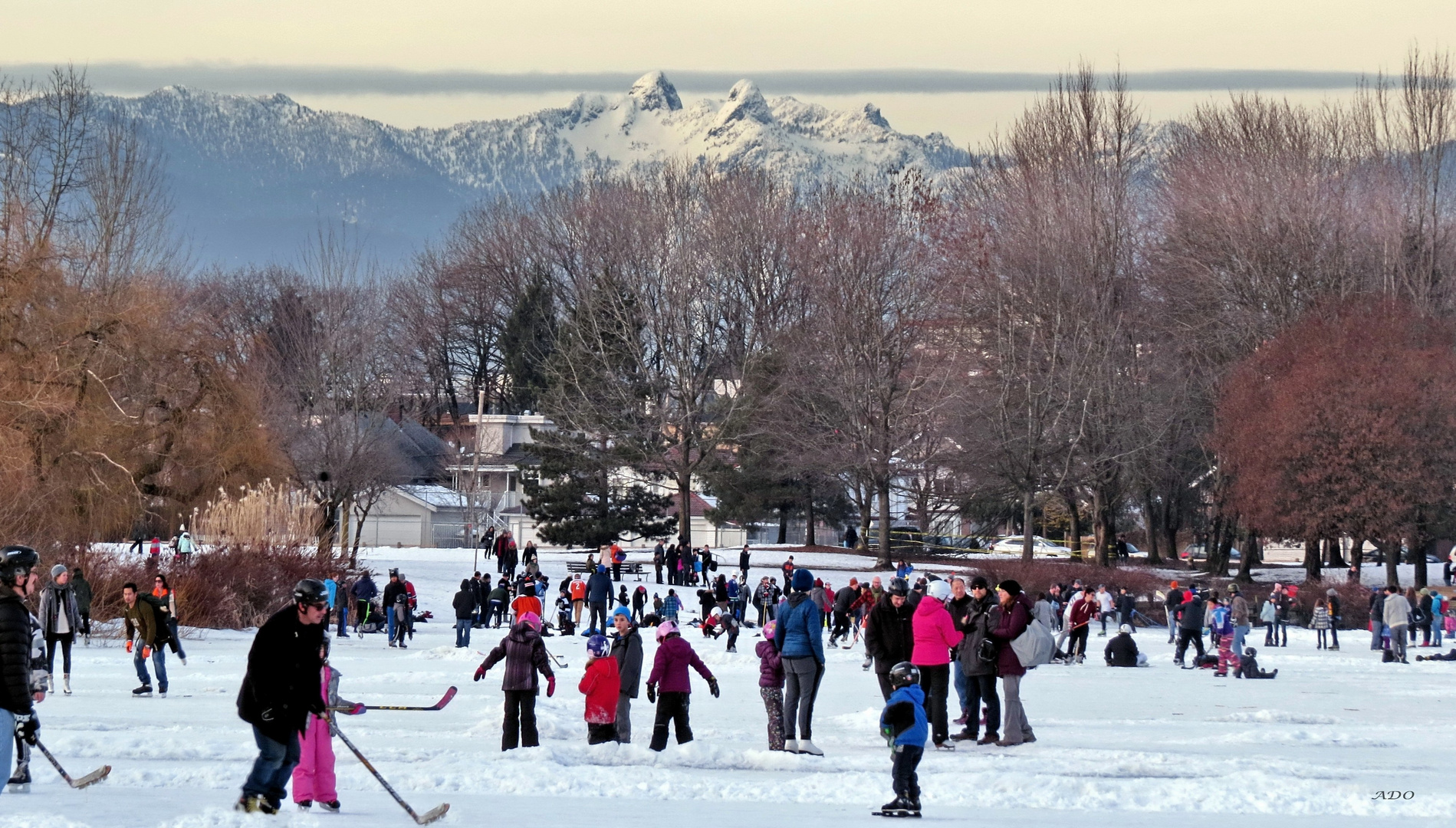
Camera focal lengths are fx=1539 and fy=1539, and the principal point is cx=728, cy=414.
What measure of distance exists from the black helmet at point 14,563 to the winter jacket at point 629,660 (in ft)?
17.0

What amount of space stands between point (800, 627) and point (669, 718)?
1.35m

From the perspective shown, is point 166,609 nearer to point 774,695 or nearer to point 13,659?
point 774,695

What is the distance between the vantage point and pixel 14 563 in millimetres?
8797

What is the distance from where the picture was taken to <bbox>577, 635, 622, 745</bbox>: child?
12.5 m

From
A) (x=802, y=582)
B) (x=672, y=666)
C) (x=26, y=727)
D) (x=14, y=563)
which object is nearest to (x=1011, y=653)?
(x=802, y=582)

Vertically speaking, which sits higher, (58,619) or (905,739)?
(58,619)

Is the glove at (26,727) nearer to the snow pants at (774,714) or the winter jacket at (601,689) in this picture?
the winter jacket at (601,689)

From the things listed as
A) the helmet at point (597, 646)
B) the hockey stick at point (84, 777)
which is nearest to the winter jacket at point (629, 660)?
the helmet at point (597, 646)

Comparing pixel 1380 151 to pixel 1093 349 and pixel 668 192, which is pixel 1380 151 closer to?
pixel 1093 349

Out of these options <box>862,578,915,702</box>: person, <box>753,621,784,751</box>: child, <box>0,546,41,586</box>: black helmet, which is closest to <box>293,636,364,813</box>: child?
<box>0,546,41,586</box>: black helmet

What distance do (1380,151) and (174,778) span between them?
53.2m

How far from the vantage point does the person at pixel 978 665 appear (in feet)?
43.3

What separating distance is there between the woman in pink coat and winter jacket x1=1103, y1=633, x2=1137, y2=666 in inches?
481

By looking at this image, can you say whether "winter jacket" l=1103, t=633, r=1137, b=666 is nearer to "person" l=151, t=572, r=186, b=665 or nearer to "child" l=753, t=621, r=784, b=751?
"child" l=753, t=621, r=784, b=751
